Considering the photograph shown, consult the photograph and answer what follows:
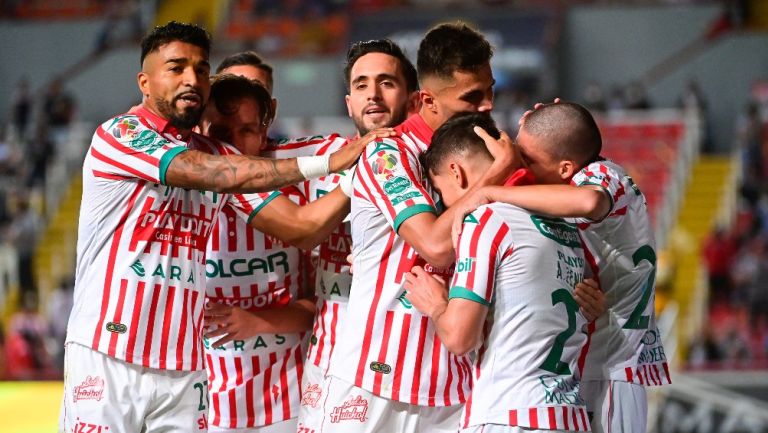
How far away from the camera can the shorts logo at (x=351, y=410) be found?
15.0 feet

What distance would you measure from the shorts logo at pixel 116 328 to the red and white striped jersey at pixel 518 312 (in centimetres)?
150

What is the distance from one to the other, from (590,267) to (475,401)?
100 centimetres

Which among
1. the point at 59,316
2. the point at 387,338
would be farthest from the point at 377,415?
the point at 59,316

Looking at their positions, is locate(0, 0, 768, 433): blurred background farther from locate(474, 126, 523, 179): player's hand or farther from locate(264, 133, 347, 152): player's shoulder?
locate(474, 126, 523, 179): player's hand

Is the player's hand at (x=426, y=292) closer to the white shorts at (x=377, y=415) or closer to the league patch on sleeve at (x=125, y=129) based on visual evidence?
the white shorts at (x=377, y=415)

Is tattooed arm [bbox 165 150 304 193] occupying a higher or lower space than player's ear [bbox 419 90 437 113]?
lower

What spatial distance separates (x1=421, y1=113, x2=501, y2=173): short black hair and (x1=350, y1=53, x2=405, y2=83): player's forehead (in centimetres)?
91

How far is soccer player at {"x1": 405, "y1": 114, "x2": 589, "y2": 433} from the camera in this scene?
4.09m

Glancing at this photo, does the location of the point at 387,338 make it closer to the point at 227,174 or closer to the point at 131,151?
the point at 227,174

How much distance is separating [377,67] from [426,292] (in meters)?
1.44

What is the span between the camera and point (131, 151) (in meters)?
4.75

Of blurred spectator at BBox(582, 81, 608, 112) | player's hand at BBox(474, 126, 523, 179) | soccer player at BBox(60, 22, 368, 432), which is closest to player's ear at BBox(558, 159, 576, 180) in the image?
player's hand at BBox(474, 126, 523, 179)

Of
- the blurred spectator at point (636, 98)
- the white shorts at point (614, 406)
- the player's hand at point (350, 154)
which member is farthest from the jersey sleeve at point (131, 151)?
the blurred spectator at point (636, 98)

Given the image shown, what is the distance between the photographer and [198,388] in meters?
4.93
